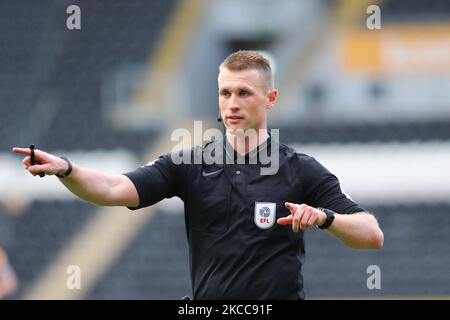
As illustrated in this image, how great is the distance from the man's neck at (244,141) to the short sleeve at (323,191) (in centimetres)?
23

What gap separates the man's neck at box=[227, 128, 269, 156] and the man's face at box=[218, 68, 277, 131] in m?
0.03

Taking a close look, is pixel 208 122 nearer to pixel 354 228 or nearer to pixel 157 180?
pixel 157 180

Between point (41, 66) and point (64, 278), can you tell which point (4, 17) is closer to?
point (41, 66)

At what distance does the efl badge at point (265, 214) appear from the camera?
3.82 meters

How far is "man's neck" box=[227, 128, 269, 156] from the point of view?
4.00 meters

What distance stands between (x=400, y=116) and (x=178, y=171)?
248 inches

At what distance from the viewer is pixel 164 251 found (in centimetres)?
976

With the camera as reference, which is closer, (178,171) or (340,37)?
(178,171)
